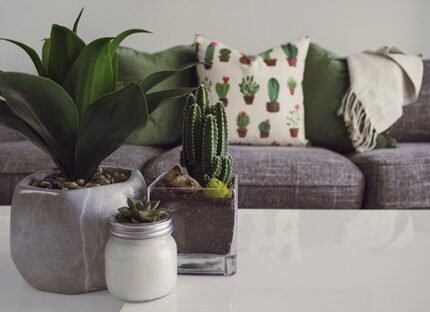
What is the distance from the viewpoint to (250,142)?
2.19 m

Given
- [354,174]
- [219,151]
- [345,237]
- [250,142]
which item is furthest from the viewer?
[250,142]

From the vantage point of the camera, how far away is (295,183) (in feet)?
5.80

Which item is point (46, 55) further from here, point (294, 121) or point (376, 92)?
point (376, 92)

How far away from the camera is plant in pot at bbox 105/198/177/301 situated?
0.63 metres

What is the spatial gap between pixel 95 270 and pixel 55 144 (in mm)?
179

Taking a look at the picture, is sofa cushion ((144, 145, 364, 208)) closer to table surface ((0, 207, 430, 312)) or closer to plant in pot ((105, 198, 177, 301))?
table surface ((0, 207, 430, 312))

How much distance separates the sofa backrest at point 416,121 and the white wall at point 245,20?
48 cm

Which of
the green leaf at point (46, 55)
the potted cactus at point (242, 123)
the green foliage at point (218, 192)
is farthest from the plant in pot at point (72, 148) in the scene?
the potted cactus at point (242, 123)

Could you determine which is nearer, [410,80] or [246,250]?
[246,250]

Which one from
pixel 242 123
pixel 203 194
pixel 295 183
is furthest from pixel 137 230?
pixel 242 123

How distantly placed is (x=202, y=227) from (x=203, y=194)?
0.17 ft

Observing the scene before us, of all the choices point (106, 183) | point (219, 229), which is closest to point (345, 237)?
point (219, 229)

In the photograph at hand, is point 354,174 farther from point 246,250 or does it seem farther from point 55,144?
point 55,144

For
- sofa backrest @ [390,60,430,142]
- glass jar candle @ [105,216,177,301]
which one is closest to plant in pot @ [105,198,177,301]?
glass jar candle @ [105,216,177,301]
